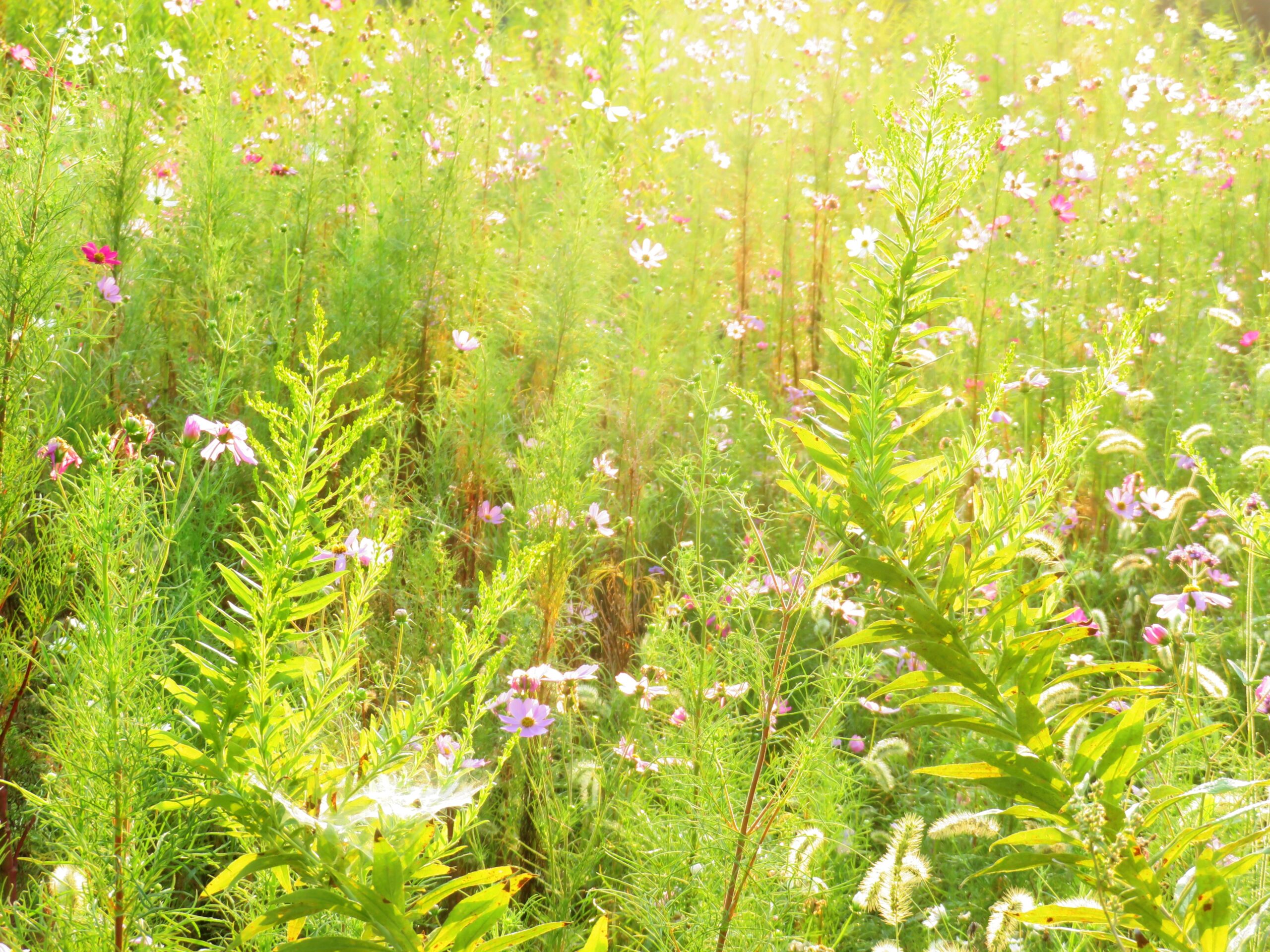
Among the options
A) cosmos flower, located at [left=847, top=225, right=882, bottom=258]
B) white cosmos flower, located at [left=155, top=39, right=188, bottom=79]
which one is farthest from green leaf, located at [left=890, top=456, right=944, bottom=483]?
white cosmos flower, located at [left=155, top=39, right=188, bottom=79]

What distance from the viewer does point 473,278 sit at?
121 inches

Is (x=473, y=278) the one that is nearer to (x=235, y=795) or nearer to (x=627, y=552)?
(x=627, y=552)

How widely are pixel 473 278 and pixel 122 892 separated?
2257 mm

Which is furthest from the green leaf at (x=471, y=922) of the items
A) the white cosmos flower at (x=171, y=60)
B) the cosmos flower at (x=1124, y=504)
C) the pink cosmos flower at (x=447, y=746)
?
the white cosmos flower at (x=171, y=60)

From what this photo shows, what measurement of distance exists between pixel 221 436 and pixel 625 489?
1379 millimetres

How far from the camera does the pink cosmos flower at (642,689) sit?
1.81 metres

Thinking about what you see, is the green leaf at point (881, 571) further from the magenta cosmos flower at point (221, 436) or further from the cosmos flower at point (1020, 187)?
the cosmos flower at point (1020, 187)

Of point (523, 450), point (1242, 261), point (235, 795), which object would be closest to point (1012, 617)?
point (235, 795)

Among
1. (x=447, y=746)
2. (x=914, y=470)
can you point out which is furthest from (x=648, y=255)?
(x=914, y=470)

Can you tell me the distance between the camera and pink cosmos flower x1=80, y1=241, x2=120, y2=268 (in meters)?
2.31

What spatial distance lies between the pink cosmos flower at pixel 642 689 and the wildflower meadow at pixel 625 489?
15 mm

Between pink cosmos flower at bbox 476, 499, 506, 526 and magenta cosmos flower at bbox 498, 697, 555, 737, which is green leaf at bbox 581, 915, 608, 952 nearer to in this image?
magenta cosmos flower at bbox 498, 697, 555, 737

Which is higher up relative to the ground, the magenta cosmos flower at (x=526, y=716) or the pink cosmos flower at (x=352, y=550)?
the pink cosmos flower at (x=352, y=550)

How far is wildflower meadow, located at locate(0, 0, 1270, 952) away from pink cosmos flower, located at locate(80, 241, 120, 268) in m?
0.08
